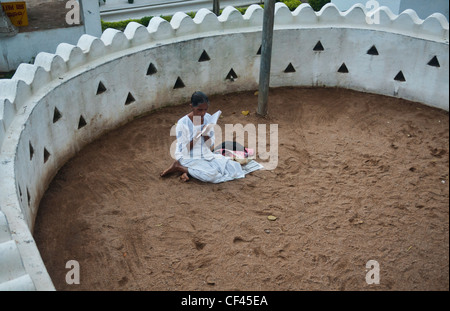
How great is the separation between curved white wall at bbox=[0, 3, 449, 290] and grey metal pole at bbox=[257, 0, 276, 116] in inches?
34.8

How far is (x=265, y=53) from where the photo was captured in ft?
27.2

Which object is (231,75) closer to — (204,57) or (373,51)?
(204,57)

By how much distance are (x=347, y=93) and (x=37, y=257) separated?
6.75 metres

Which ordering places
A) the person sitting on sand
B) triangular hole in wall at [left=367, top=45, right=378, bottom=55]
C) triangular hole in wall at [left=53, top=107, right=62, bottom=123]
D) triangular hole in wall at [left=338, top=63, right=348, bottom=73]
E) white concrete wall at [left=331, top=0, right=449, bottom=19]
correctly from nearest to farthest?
1. the person sitting on sand
2. triangular hole in wall at [left=53, top=107, right=62, bottom=123]
3. triangular hole in wall at [left=367, top=45, right=378, bottom=55]
4. triangular hole in wall at [left=338, top=63, right=348, bottom=73]
5. white concrete wall at [left=331, top=0, right=449, bottom=19]

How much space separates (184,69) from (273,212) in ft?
11.1

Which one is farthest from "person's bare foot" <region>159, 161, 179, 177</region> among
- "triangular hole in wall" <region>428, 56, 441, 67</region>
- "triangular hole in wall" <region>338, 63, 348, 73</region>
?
"triangular hole in wall" <region>428, 56, 441, 67</region>

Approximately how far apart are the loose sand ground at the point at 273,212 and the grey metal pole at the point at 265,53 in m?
0.35

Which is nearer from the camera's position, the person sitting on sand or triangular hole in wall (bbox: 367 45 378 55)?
the person sitting on sand

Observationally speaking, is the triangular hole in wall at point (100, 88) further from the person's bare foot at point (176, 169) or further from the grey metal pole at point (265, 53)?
the grey metal pole at point (265, 53)

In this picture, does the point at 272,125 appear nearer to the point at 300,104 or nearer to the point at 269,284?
the point at 300,104

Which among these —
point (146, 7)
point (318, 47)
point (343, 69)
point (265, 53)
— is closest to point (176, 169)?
point (265, 53)

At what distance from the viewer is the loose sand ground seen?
5.45m

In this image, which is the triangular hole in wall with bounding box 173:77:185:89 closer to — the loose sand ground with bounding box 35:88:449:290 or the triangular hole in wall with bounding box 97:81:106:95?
the loose sand ground with bounding box 35:88:449:290

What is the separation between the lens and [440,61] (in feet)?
27.6
